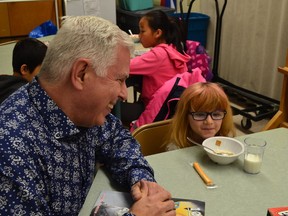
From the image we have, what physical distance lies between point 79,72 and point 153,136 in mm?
783

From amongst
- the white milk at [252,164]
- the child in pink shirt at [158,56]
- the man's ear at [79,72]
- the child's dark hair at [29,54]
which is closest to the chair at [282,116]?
the child in pink shirt at [158,56]

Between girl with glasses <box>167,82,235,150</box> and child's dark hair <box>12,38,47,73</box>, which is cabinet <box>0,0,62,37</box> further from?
girl with glasses <box>167,82,235,150</box>

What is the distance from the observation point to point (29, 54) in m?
2.05

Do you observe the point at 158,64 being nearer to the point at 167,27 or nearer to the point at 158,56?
the point at 158,56

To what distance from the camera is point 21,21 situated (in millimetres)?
5395

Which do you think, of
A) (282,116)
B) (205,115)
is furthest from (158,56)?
(282,116)

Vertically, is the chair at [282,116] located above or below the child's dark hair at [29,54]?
below

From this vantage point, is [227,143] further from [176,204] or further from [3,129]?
[3,129]

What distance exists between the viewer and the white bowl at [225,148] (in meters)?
1.32

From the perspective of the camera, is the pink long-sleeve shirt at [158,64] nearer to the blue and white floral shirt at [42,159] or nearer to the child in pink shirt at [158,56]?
the child in pink shirt at [158,56]

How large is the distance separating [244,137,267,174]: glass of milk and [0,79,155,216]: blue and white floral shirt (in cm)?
→ 36

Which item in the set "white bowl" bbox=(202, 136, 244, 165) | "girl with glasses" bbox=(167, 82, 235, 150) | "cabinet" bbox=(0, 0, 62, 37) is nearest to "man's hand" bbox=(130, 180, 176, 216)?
"white bowl" bbox=(202, 136, 244, 165)

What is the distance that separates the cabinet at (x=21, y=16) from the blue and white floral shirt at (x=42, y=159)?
4.52 m

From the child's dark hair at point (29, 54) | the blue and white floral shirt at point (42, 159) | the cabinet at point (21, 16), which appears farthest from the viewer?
the cabinet at point (21, 16)
